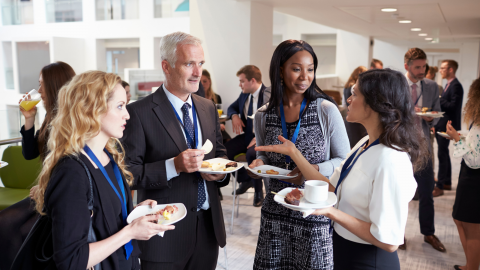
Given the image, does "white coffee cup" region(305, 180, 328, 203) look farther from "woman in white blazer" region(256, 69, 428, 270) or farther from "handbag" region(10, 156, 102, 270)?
"handbag" region(10, 156, 102, 270)

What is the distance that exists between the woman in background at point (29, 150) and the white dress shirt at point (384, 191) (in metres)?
1.78

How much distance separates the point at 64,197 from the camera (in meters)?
1.05

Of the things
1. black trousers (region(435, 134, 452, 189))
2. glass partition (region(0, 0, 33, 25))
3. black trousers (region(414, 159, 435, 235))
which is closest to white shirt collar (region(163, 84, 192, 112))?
black trousers (region(414, 159, 435, 235))

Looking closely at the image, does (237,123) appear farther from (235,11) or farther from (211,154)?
(211,154)

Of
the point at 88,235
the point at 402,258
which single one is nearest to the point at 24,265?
the point at 88,235

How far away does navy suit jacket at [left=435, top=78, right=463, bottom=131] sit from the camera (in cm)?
549

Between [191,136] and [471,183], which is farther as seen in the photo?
[471,183]

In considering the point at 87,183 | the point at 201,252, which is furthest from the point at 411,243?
the point at 87,183

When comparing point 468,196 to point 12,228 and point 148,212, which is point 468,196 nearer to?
point 148,212

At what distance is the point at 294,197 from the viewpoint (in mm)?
1322

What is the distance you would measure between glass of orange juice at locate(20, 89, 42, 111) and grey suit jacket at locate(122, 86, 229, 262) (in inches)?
41.4

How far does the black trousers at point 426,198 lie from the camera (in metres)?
3.37

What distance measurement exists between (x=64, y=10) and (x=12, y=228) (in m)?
14.3

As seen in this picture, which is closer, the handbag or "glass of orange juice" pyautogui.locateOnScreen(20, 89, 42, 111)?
the handbag
